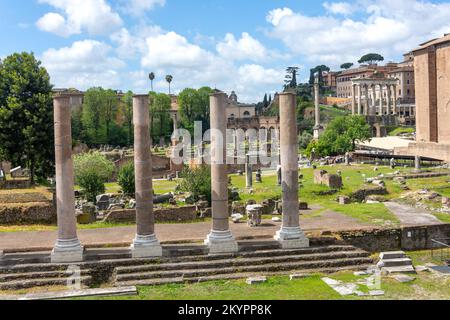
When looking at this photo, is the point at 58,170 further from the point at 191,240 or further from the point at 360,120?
the point at 360,120

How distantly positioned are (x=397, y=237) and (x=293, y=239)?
14.2 ft

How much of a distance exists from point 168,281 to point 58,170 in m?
4.49

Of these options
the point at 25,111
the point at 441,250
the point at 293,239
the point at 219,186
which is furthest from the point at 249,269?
the point at 25,111

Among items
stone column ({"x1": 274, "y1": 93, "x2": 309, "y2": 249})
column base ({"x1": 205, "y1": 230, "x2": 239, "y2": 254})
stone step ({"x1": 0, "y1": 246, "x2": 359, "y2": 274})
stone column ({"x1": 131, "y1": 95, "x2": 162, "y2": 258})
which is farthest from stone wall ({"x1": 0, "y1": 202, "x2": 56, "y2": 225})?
stone column ({"x1": 274, "y1": 93, "x2": 309, "y2": 249})

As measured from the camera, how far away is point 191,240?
667 inches

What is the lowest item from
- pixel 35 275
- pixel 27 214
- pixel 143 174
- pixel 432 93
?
pixel 35 275

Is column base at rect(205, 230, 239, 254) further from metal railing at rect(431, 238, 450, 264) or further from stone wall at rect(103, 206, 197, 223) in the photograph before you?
metal railing at rect(431, 238, 450, 264)

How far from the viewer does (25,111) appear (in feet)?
91.7

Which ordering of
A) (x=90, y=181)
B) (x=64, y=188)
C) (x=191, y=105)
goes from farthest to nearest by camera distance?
(x=191, y=105), (x=90, y=181), (x=64, y=188)

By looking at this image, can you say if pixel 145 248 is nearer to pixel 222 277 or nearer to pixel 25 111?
pixel 222 277

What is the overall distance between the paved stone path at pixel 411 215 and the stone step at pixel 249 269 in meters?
4.16

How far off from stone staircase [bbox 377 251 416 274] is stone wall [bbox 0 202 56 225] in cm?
1291

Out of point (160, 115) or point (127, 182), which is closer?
point (127, 182)
